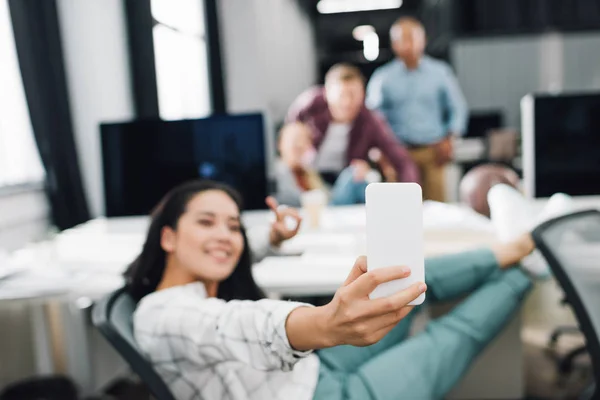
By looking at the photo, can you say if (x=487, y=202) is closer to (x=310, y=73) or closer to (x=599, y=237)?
(x=599, y=237)

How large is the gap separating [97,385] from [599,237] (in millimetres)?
1239

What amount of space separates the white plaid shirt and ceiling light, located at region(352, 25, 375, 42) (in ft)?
34.2

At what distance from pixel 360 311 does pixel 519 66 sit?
6325 mm

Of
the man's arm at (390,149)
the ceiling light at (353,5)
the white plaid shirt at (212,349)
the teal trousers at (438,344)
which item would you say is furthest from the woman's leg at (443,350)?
the ceiling light at (353,5)

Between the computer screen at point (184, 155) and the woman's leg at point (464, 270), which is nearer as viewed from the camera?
the woman's leg at point (464, 270)

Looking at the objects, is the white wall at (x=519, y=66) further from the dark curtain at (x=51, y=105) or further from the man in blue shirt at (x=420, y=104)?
the dark curtain at (x=51, y=105)

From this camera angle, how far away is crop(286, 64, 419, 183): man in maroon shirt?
2.05 metres

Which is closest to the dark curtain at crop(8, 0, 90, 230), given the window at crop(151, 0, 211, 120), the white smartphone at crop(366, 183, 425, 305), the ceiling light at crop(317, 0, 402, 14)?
the window at crop(151, 0, 211, 120)

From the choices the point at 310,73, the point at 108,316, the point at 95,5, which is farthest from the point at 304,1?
the point at 108,316

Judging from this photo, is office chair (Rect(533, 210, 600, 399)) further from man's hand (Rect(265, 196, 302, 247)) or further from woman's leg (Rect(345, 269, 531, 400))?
man's hand (Rect(265, 196, 302, 247))

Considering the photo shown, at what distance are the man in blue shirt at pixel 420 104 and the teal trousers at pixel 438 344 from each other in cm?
223

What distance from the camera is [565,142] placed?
5.56 feet

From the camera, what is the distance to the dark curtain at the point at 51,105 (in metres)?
2.19

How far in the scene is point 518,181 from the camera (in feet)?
5.10
